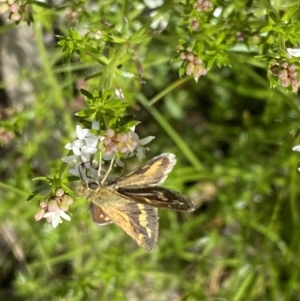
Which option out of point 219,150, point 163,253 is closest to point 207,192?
point 219,150

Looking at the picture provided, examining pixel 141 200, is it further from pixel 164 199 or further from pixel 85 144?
pixel 85 144

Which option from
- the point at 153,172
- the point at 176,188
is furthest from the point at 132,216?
the point at 176,188

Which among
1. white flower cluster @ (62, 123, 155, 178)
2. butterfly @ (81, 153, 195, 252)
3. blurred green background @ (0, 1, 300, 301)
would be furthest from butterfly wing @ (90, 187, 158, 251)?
blurred green background @ (0, 1, 300, 301)

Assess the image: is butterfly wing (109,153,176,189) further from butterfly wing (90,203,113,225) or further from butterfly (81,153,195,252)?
butterfly wing (90,203,113,225)

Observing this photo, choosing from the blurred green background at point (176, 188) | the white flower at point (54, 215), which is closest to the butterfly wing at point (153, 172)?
the white flower at point (54, 215)

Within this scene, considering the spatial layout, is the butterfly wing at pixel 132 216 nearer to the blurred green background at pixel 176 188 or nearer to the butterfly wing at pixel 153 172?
the butterfly wing at pixel 153 172

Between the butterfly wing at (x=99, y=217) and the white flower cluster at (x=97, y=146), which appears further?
the butterfly wing at (x=99, y=217)
